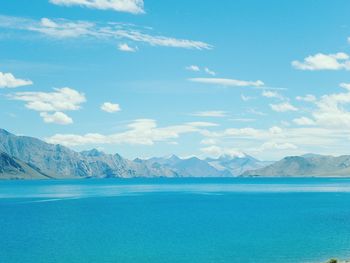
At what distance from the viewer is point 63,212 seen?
16925 cm

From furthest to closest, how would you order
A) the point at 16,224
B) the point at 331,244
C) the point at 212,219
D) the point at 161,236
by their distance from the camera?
the point at 212,219
the point at 16,224
the point at 161,236
the point at 331,244

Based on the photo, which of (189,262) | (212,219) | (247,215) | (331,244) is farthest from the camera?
(247,215)

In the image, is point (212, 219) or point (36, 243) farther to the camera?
point (212, 219)

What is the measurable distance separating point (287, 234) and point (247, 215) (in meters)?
50.5

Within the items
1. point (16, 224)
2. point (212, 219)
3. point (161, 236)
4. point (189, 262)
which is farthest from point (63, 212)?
point (189, 262)

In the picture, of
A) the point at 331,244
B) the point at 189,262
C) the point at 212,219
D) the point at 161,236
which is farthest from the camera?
the point at 212,219

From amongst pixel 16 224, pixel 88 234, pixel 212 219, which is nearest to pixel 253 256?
pixel 88 234

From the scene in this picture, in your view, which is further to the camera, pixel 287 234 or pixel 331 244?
pixel 287 234

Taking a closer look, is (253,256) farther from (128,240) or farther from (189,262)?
(128,240)

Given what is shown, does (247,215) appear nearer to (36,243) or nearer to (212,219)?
(212,219)

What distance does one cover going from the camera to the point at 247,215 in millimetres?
159750

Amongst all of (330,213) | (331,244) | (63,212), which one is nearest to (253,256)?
(331,244)

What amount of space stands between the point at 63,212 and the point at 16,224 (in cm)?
3605

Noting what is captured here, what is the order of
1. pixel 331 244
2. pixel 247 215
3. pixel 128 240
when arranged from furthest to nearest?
pixel 247 215, pixel 128 240, pixel 331 244
